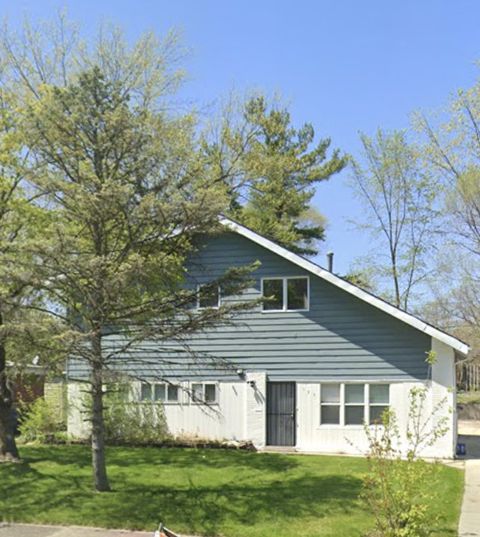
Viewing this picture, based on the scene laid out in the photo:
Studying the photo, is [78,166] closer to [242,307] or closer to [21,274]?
[21,274]

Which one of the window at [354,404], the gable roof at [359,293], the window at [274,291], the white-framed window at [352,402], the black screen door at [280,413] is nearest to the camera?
the gable roof at [359,293]

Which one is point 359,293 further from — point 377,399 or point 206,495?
point 206,495

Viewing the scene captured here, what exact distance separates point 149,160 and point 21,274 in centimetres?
283

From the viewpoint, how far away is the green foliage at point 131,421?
62.0ft

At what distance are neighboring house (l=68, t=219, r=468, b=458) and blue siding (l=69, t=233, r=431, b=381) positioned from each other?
3cm

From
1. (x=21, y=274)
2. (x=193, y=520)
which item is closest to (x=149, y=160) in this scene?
(x=21, y=274)

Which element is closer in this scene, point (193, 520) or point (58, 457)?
point (193, 520)

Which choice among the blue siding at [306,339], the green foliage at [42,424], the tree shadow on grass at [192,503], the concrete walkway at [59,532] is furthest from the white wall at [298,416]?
the concrete walkway at [59,532]

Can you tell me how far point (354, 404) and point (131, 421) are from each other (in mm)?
6768

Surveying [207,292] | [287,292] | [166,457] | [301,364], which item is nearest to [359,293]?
[287,292]

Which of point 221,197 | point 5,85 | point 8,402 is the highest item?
point 5,85

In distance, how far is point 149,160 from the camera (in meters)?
10.7

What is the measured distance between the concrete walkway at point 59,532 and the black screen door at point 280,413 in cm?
1011

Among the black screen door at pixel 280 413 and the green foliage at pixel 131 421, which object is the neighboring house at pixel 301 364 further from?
the green foliage at pixel 131 421
